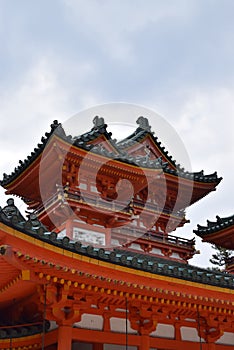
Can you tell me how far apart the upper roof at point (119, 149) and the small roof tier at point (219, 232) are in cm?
310

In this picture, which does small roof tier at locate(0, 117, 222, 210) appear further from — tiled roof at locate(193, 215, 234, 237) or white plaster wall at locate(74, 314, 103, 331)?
white plaster wall at locate(74, 314, 103, 331)

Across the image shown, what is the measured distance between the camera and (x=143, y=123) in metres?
25.6

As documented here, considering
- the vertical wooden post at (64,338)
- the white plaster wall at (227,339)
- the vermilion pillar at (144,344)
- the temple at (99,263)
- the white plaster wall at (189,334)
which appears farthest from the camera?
the white plaster wall at (227,339)

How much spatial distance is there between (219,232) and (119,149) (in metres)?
6.33

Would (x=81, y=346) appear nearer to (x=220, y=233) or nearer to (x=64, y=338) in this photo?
(x=64, y=338)

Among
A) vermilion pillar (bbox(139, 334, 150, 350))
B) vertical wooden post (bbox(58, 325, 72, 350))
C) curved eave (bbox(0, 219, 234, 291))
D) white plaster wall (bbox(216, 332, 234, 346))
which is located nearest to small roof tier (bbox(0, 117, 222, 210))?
white plaster wall (bbox(216, 332, 234, 346))

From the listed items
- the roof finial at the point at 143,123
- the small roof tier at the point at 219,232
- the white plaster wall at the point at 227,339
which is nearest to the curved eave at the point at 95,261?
the white plaster wall at the point at 227,339

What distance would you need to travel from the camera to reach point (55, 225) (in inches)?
787

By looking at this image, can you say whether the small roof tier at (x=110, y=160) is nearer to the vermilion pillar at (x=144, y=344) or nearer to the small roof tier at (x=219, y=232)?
the small roof tier at (x=219, y=232)

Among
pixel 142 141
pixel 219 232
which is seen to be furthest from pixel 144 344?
pixel 142 141

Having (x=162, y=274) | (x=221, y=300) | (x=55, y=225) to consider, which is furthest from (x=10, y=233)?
(x=55, y=225)

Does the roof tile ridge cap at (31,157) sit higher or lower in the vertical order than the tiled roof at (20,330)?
higher

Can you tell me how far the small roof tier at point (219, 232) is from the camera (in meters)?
19.4

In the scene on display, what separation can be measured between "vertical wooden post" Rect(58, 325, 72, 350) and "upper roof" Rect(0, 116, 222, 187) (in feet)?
30.1
